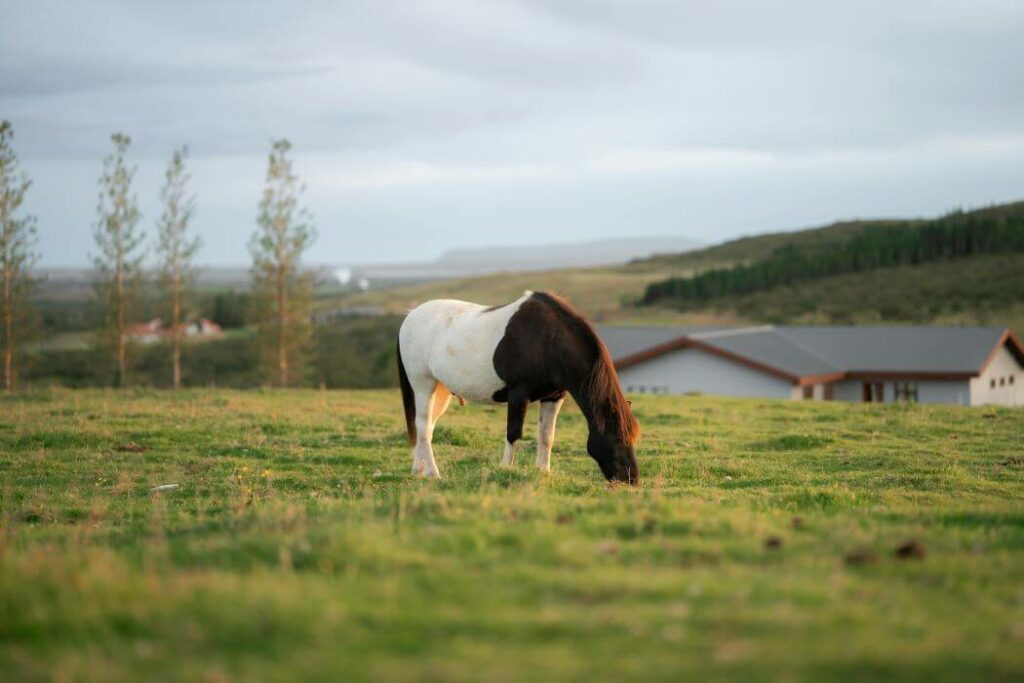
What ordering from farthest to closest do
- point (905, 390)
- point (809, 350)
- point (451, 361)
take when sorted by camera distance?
point (809, 350) → point (905, 390) → point (451, 361)

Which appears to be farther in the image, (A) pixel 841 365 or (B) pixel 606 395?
(A) pixel 841 365

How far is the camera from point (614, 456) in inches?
421

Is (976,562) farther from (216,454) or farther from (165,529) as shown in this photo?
(216,454)

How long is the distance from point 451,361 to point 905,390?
34137 millimetres

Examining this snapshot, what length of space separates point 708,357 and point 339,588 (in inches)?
1497

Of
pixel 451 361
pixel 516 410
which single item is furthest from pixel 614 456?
pixel 451 361

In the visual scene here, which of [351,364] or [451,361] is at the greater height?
[451,361]

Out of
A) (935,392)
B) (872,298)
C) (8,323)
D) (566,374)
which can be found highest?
(872,298)

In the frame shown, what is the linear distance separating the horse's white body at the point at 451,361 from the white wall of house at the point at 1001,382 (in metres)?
33.5

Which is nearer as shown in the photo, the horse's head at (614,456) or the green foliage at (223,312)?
the horse's head at (614,456)

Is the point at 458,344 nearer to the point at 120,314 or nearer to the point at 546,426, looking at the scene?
the point at 546,426

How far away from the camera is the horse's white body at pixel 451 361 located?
38.5 feet

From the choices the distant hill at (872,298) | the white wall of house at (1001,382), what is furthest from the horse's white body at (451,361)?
the distant hill at (872,298)

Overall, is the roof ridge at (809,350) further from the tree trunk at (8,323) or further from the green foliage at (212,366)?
the tree trunk at (8,323)
